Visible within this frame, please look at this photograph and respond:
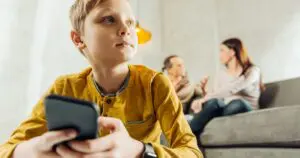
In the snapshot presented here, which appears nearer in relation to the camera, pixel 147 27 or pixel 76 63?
pixel 76 63

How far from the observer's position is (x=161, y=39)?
139 inches

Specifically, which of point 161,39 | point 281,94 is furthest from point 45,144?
point 161,39

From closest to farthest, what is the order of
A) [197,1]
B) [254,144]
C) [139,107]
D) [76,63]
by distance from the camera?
1. [139,107]
2. [254,144]
3. [76,63]
4. [197,1]

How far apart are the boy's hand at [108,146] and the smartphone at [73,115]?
0.03ft

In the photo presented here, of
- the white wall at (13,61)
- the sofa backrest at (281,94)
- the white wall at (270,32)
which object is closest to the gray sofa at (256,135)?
the sofa backrest at (281,94)

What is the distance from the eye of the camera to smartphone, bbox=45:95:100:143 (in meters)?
0.30

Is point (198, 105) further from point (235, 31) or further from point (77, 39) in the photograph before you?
point (77, 39)

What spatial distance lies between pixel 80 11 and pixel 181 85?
6.04 feet

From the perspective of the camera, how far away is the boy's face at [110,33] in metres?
0.57

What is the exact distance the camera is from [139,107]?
601 millimetres

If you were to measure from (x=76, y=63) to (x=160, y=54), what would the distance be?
1425 millimetres

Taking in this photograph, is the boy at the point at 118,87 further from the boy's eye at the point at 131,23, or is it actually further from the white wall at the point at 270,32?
the white wall at the point at 270,32

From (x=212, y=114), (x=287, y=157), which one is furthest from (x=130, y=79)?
(x=212, y=114)

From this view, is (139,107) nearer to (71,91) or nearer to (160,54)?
(71,91)
